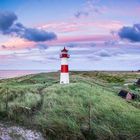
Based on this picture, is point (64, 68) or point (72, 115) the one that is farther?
point (64, 68)

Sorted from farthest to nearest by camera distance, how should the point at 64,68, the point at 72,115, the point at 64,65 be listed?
the point at 64,68, the point at 64,65, the point at 72,115

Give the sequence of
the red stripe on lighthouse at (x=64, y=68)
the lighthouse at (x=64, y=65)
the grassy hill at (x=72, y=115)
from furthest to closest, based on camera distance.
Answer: the red stripe on lighthouse at (x=64, y=68)
the lighthouse at (x=64, y=65)
the grassy hill at (x=72, y=115)

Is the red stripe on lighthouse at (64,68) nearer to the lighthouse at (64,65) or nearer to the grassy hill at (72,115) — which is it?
the lighthouse at (64,65)

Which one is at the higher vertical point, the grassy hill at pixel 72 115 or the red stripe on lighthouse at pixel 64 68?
the red stripe on lighthouse at pixel 64 68

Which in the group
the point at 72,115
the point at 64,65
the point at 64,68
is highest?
the point at 64,65

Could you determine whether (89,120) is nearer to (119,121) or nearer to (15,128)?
(119,121)

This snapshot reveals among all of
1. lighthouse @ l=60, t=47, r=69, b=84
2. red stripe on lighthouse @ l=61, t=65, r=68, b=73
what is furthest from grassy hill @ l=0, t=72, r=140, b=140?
red stripe on lighthouse @ l=61, t=65, r=68, b=73

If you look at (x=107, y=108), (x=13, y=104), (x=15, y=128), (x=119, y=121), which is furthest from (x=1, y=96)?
(x=119, y=121)

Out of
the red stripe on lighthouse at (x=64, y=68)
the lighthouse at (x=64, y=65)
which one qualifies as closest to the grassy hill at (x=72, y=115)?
the lighthouse at (x=64, y=65)

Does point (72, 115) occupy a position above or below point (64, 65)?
below

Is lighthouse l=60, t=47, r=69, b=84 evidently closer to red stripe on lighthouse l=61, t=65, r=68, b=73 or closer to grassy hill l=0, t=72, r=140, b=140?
red stripe on lighthouse l=61, t=65, r=68, b=73

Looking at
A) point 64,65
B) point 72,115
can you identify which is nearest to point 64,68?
point 64,65

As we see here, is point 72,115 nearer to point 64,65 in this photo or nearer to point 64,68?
point 64,65

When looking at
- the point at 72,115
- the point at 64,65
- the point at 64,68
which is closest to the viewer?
the point at 72,115
